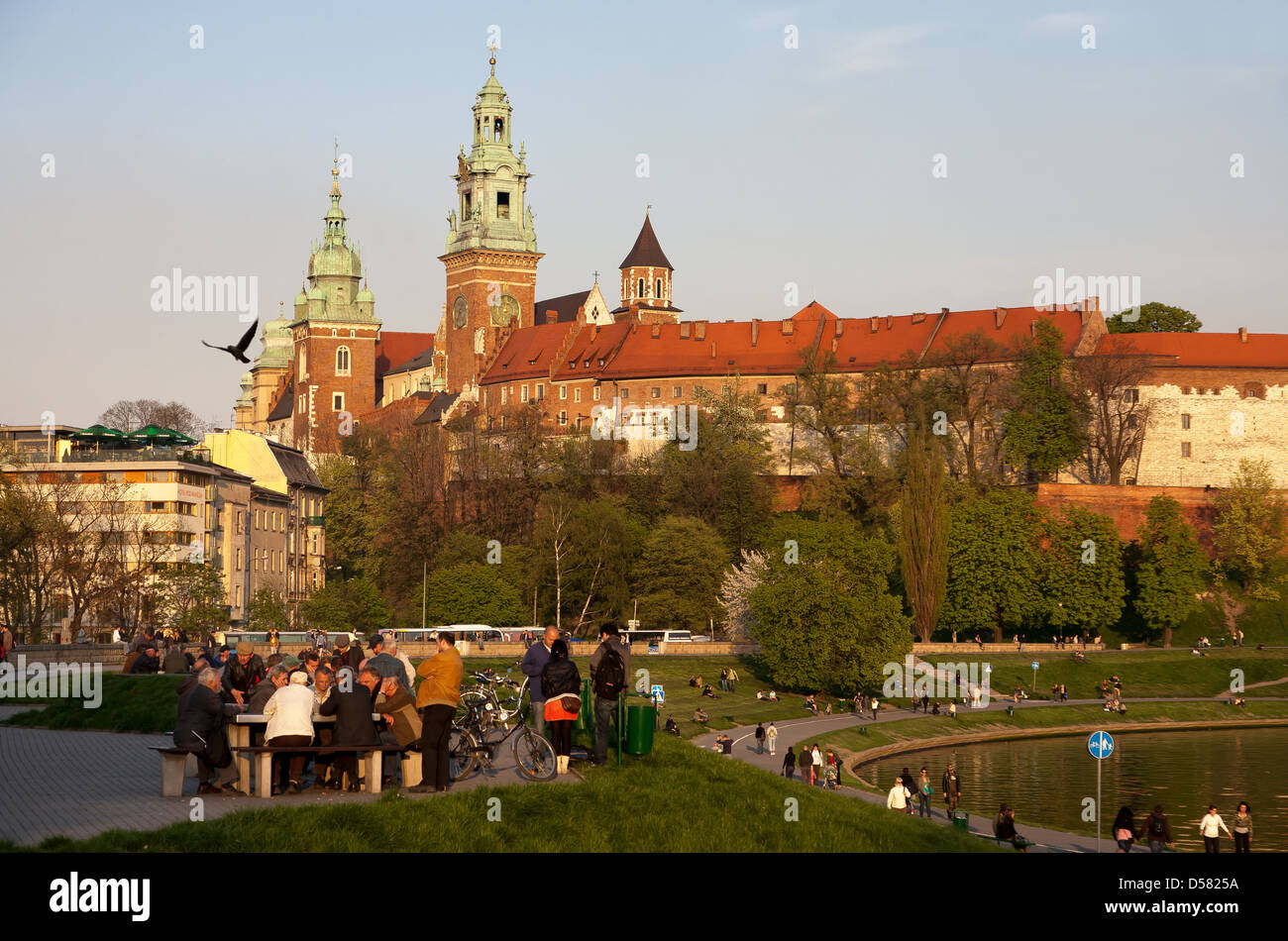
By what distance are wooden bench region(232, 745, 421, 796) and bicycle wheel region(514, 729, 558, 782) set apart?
1.32 meters

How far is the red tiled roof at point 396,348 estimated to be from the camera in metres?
173

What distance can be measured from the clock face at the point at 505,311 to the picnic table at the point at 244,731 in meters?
130

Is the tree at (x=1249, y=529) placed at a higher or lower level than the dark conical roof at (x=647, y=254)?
lower

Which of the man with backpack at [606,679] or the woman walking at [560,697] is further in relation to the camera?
the man with backpack at [606,679]

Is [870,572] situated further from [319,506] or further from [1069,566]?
[319,506]

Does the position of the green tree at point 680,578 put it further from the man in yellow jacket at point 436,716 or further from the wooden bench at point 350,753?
the man in yellow jacket at point 436,716

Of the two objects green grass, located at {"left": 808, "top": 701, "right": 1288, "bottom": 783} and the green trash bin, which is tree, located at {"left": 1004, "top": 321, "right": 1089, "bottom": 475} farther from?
the green trash bin

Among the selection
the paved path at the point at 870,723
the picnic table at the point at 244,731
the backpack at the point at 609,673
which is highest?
the backpack at the point at 609,673

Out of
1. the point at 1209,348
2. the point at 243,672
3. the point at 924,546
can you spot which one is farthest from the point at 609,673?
the point at 1209,348

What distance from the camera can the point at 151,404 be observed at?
14512cm

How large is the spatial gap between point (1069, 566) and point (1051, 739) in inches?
936

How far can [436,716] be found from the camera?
19000 mm

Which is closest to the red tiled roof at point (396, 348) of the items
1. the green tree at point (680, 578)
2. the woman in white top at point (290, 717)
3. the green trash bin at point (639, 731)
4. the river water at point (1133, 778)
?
the green tree at point (680, 578)

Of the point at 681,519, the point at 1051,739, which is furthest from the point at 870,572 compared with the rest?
the point at 681,519
